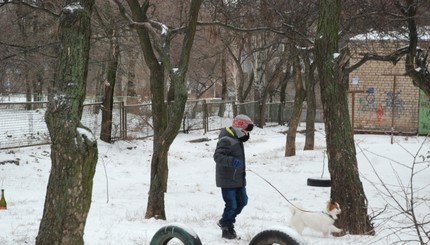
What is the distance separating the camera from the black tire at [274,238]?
16.5ft

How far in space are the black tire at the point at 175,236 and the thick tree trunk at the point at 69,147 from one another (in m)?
0.93

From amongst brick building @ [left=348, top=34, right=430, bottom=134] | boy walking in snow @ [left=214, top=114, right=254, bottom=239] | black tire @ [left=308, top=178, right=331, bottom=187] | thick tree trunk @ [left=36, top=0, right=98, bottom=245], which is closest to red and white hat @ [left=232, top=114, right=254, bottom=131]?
boy walking in snow @ [left=214, top=114, right=254, bottom=239]

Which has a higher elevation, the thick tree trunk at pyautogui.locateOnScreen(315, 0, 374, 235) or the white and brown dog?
the thick tree trunk at pyautogui.locateOnScreen(315, 0, 374, 235)

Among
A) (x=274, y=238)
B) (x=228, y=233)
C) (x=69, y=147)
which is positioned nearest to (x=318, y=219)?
(x=228, y=233)

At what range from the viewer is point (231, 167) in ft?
24.0

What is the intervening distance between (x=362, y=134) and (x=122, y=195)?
1812 centimetres

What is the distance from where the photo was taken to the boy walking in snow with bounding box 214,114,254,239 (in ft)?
24.0

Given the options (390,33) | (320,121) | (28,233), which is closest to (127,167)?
(390,33)

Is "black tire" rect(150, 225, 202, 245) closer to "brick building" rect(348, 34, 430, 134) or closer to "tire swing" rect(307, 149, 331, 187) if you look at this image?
"tire swing" rect(307, 149, 331, 187)

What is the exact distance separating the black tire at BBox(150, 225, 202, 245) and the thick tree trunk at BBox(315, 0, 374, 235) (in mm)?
3195

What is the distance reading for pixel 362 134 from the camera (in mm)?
28250

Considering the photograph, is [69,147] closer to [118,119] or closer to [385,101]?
[118,119]

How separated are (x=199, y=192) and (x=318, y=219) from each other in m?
5.96

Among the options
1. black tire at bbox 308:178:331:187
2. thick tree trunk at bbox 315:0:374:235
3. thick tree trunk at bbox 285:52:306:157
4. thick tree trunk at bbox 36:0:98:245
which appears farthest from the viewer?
thick tree trunk at bbox 285:52:306:157
